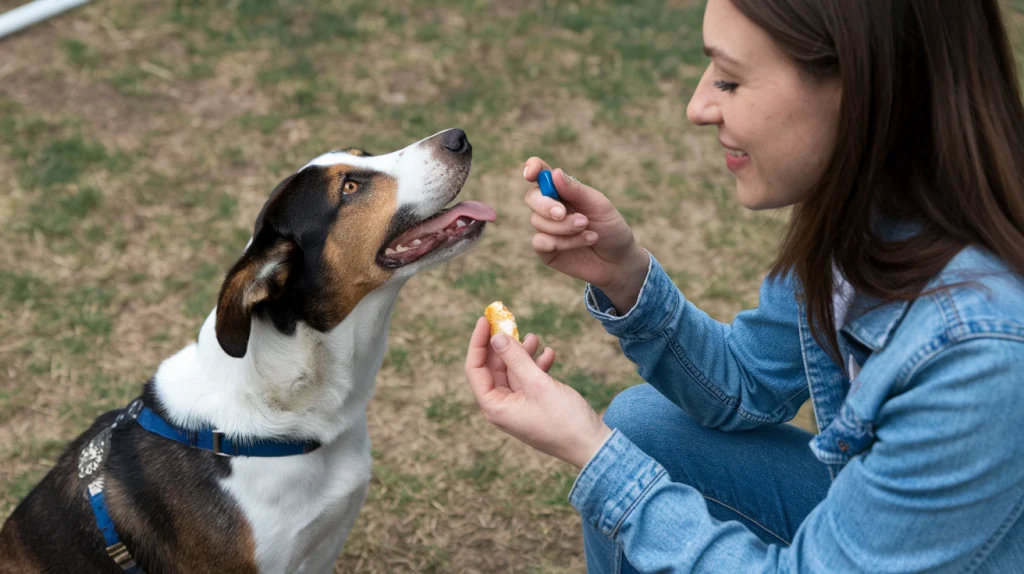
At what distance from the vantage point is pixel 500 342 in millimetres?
2146

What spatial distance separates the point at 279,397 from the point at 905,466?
1613mm

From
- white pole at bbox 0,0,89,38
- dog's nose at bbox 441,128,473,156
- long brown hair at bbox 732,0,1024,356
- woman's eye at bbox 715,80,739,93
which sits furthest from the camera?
white pole at bbox 0,0,89,38

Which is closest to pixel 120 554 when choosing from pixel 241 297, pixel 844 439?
pixel 241 297

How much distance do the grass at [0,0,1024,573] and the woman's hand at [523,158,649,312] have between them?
1.42 metres

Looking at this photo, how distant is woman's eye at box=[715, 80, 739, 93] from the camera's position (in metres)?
1.99

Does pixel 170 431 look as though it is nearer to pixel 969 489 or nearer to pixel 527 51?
pixel 969 489

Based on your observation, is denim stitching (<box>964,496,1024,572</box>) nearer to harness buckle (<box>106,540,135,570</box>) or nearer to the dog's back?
the dog's back

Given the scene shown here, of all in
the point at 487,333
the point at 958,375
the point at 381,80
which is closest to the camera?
the point at 958,375

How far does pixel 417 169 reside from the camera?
9.14ft

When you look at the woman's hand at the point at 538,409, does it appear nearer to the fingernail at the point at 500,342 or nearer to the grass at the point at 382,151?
the fingernail at the point at 500,342

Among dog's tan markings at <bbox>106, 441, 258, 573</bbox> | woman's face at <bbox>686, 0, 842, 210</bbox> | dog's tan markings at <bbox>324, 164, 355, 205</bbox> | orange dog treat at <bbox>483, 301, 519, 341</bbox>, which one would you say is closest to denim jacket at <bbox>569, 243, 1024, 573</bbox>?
woman's face at <bbox>686, 0, 842, 210</bbox>

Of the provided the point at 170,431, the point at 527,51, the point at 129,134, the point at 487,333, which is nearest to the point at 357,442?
the point at 170,431

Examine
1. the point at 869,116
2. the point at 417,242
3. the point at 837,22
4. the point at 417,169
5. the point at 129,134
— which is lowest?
the point at 129,134

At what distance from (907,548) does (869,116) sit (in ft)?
2.56
